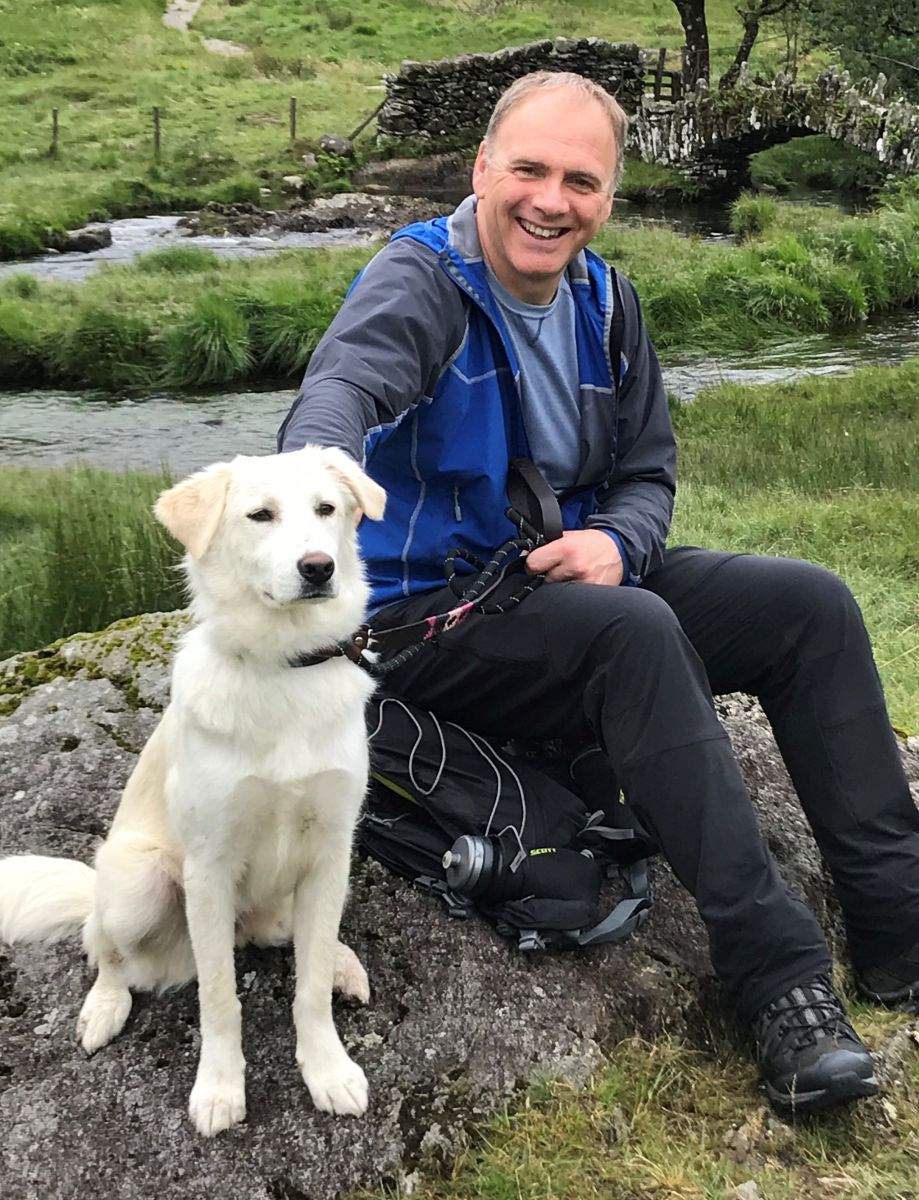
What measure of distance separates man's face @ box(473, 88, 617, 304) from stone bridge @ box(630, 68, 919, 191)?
87.1 feet

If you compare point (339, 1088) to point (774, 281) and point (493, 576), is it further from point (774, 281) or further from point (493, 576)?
point (774, 281)

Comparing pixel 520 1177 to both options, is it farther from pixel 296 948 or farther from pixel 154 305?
pixel 154 305

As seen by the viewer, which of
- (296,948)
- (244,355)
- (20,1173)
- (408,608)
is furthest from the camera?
(244,355)

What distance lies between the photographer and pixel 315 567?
2393mm

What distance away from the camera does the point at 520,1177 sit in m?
2.50

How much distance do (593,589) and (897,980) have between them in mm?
1424

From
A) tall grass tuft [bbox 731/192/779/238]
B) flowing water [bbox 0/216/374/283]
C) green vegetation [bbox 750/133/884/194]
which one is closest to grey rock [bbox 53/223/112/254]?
flowing water [bbox 0/216/374/283]

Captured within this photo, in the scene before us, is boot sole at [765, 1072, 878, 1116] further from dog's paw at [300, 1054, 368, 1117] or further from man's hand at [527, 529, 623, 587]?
man's hand at [527, 529, 623, 587]

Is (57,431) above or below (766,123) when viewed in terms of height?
below

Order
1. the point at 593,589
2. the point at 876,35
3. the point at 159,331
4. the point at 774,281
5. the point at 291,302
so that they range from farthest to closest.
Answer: the point at 876,35, the point at 774,281, the point at 291,302, the point at 159,331, the point at 593,589

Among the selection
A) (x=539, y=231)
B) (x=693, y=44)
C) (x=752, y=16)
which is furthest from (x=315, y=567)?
(x=752, y=16)

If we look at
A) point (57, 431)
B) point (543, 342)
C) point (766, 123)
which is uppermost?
point (543, 342)

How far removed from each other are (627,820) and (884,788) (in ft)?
2.47

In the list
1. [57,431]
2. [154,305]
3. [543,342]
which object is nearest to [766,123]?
[154,305]
